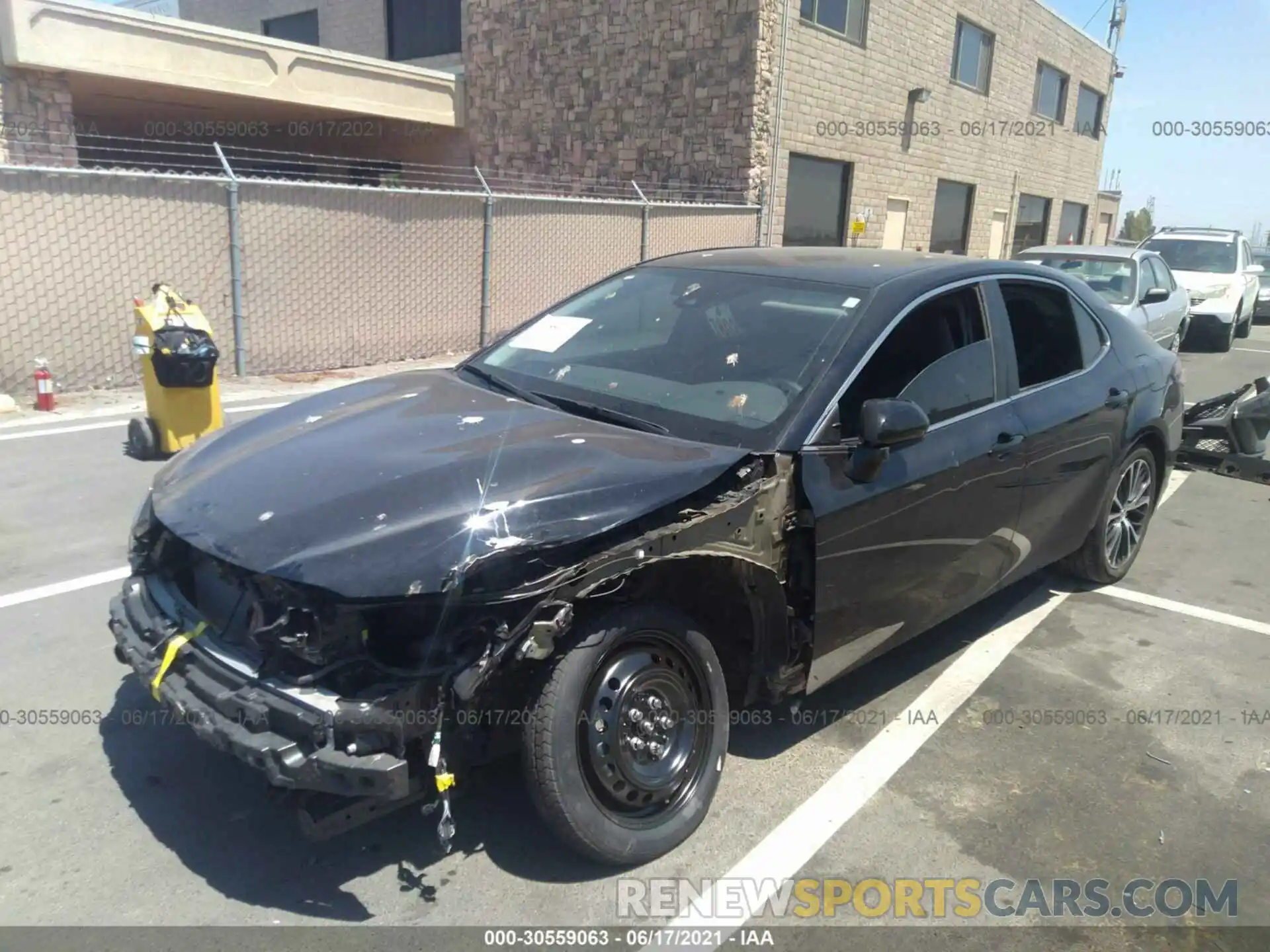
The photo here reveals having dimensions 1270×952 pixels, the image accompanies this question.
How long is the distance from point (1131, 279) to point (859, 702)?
8.54 m

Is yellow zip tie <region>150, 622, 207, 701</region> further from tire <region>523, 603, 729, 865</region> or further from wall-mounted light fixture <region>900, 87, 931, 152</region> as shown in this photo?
wall-mounted light fixture <region>900, 87, 931, 152</region>

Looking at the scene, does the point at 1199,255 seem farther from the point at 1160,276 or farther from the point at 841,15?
the point at 841,15

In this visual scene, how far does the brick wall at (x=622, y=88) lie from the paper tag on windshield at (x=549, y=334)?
13719 millimetres

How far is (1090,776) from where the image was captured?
3.49 metres

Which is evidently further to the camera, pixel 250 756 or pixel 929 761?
pixel 929 761

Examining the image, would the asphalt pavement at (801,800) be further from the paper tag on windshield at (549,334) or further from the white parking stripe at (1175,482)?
the white parking stripe at (1175,482)

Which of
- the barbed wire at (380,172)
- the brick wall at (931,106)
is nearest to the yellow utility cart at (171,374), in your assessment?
the barbed wire at (380,172)

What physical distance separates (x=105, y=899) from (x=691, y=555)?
1.86 m

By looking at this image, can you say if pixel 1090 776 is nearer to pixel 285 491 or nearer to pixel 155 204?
pixel 285 491

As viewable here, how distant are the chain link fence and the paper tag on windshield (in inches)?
240

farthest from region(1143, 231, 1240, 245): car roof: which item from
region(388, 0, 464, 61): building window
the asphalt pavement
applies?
the asphalt pavement

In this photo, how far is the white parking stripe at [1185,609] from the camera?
16.1 feet

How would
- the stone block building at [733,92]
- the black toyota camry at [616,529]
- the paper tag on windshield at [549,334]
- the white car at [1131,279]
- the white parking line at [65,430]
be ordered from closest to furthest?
the black toyota camry at [616,529]
the paper tag on windshield at [549,334]
the white parking line at [65,430]
the white car at [1131,279]
the stone block building at [733,92]

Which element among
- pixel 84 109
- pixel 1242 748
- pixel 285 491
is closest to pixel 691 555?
pixel 285 491
